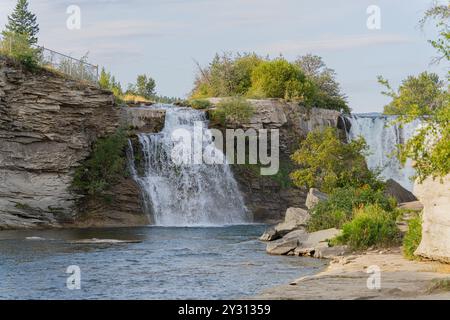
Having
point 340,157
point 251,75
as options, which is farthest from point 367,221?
point 251,75

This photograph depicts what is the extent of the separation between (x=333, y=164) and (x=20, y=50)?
14924 millimetres

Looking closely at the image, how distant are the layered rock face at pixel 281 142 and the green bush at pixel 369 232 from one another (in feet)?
56.8

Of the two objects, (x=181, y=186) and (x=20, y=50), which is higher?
(x=20, y=50)

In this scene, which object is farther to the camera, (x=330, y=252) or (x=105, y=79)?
(x=105, y=79)

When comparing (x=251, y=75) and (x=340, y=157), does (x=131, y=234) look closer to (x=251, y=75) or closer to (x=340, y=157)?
(x=340, y=157)

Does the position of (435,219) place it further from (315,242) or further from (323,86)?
(323,86)

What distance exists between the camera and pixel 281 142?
1682 inches

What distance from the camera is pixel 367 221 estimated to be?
22.5 metres

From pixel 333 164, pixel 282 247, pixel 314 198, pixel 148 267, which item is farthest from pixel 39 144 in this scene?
pixel 148 267

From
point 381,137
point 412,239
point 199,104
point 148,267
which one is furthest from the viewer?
point 381,137

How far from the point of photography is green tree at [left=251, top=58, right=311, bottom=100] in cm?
4647

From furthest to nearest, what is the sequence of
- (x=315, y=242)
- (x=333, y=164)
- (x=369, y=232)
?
1. (x=333, y=164)
2. (x=315, y=242)
3. (x=369, y=232)

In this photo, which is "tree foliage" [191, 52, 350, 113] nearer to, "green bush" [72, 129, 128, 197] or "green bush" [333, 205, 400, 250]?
"green bush" [72, 129, 128, 197]
